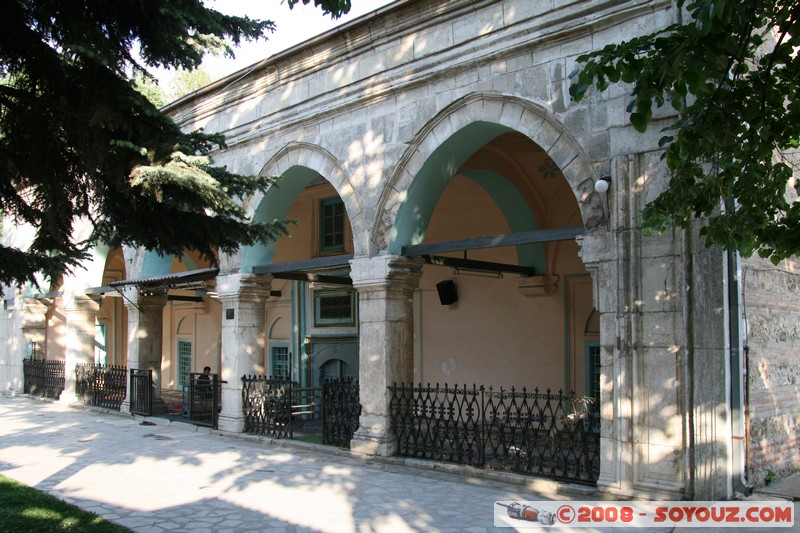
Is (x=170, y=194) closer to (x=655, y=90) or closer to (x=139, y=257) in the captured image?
(x=655, y=90)

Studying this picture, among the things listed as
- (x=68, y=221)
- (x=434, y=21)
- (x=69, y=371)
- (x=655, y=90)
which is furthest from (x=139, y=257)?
(x=655, y=90)

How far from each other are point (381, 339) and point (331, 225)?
5.65 m

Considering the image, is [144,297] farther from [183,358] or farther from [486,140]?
[486,140]

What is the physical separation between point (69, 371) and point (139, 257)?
3.81 m

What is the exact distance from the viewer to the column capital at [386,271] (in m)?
8.70

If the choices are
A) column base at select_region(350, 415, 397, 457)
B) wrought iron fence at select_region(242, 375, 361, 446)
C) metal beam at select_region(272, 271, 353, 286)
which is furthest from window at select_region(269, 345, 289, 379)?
column base at select_region(350, 415, 397, 457)

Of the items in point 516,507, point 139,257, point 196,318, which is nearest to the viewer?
point 516,507

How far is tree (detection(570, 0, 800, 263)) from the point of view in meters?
Answer: 4.20

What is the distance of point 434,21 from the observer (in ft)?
27.5

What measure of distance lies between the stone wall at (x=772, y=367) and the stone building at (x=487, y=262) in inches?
1.2

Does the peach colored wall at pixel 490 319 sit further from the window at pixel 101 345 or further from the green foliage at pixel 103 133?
the window at pixel 101 345

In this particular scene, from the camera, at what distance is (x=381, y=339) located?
8.74m

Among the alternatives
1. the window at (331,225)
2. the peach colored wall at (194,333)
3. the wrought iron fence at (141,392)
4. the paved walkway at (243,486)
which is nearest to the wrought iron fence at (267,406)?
the paved walkway at (243,486)

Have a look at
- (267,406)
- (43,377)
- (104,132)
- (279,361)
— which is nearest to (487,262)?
(267,406)
